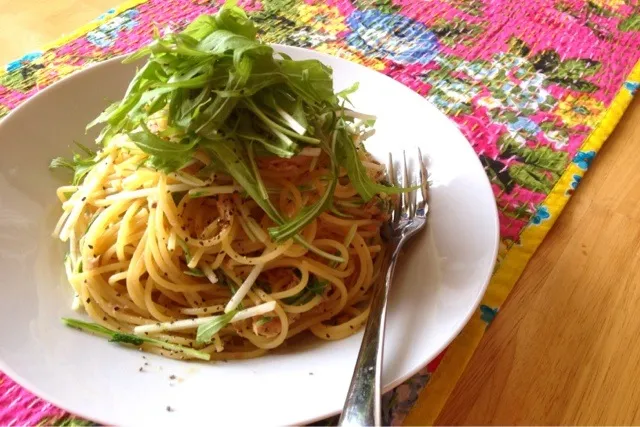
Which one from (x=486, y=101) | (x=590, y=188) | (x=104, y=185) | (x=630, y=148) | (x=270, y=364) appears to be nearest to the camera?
(x=270, y=364)

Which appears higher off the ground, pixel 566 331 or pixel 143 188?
pixel 143 188

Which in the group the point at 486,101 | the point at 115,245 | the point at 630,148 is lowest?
the point at 630,148

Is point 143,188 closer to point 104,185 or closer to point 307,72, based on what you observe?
point 104,185

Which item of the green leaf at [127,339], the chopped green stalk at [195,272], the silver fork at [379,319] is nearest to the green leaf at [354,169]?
the silver fork at [379,319]

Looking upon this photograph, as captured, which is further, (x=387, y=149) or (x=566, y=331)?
(x=387, y=149)

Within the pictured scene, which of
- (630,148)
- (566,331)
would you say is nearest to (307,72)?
(566,331)

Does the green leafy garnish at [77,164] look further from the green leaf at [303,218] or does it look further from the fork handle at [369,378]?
the fork handle at [369,378]

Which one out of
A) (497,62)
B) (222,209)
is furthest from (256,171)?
(497,62)

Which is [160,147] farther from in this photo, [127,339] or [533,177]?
[533,177]
